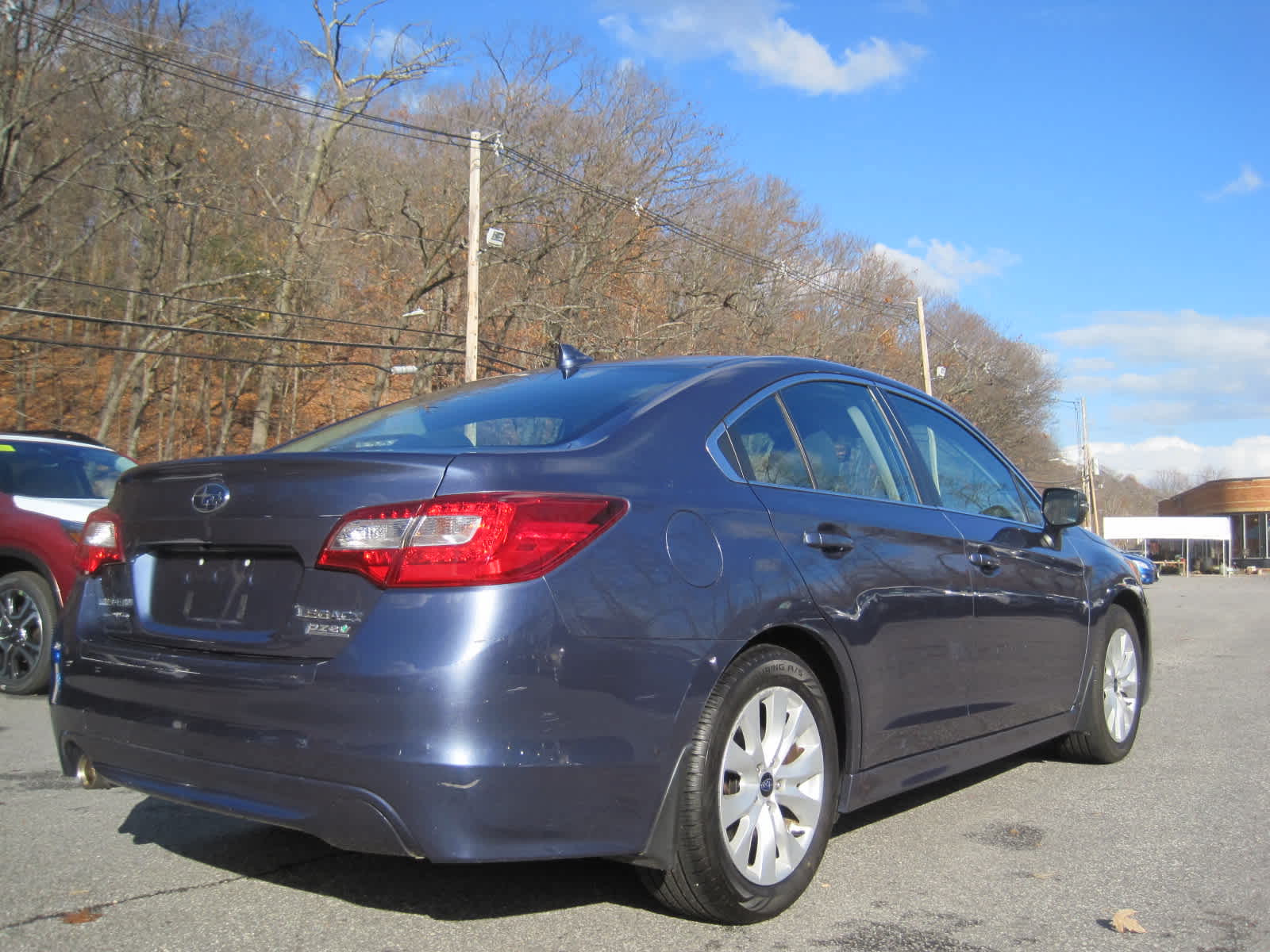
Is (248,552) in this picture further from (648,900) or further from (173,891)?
(648,900)

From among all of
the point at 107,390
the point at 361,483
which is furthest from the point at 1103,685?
the point at 107,390

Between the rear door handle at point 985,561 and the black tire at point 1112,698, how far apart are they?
1155mm

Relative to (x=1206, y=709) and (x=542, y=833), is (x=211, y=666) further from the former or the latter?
(x=1206, y=709)

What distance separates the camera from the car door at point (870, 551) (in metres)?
3.42

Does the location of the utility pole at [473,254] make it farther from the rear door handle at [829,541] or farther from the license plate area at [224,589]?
the license plate area at [224,589]

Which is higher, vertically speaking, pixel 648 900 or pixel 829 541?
pixel 829 541

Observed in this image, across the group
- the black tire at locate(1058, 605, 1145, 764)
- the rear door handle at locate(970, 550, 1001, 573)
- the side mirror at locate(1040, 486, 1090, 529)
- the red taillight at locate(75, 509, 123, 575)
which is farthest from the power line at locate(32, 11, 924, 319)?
the red taillight at locate(75, 509, 123, 575)

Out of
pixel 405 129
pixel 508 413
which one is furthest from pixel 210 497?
pixel 405 129

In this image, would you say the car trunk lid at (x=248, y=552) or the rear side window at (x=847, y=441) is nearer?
the car trunk lid at (x=248, y=552)

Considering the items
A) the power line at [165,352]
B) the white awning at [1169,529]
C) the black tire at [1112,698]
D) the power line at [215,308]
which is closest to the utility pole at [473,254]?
the power line at [165,352]

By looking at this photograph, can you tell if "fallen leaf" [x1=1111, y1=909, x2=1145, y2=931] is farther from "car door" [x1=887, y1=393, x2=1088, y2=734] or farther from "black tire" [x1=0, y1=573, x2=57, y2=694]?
"black tire" [x1=0, y1=573, x2=57, y2=694]

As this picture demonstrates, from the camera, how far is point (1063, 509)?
501 centimetres

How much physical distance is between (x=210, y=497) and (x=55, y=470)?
5511 mm

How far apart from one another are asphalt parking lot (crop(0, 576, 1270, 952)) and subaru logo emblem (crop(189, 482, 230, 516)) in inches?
42.7
